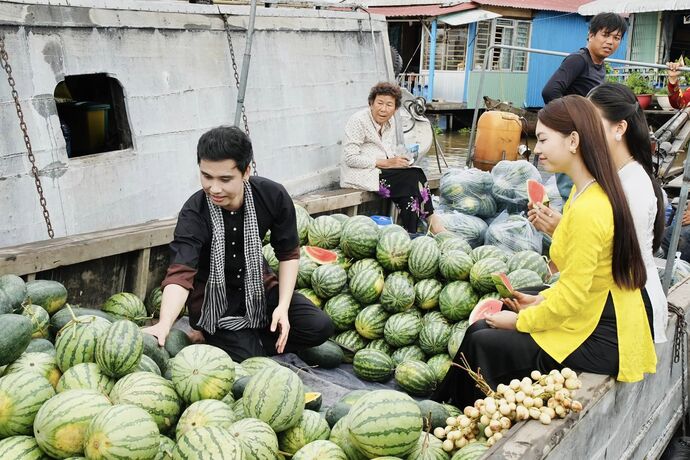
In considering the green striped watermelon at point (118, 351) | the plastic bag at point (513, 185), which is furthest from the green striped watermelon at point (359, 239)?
the green striped watermelon at point (118, 351)

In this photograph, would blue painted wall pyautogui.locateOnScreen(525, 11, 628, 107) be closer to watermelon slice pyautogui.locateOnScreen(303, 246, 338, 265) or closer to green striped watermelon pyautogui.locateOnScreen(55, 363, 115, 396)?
watermelon slice pyautogui.locateOnScreen(303, 246, 338, 265)

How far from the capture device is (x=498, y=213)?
6.90 metres

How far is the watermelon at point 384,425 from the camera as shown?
2432 mm

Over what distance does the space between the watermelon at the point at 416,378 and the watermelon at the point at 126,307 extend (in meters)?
1.59

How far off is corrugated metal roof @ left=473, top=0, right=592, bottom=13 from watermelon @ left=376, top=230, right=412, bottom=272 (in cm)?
1846

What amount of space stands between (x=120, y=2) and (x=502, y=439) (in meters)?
4.67

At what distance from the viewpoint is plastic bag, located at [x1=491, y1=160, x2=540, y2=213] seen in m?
6.61

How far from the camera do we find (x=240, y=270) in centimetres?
400

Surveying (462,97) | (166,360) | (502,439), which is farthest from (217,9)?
(462,97)

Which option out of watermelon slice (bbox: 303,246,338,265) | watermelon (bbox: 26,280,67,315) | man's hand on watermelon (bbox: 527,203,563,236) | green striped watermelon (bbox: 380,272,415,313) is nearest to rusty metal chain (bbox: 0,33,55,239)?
watermelon (bbox: 26,280,67,315)

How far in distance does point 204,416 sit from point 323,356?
6.62 feet

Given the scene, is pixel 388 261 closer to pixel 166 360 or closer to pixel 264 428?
pixel 166 360

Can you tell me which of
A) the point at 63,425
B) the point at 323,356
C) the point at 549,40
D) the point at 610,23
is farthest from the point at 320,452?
the point at 549,40

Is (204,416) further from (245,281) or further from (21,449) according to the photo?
(245,281)
